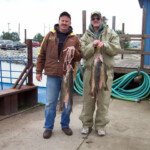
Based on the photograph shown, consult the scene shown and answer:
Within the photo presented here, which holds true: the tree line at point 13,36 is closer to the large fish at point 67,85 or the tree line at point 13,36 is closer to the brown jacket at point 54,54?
the brown jacket at point 54,54

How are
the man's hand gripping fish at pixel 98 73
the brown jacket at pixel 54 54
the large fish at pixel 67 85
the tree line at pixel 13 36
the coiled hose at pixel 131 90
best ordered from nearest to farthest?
the man's hand gripping fish at pixel 98 73, the large fish at pixel 67 85, the brown jacket at pixel 54 54, the coiled hose at pixel 131 90, the tree line at pixel 13 36

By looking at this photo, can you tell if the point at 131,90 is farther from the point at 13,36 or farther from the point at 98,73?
the point at 13,36

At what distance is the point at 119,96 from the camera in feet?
21.3

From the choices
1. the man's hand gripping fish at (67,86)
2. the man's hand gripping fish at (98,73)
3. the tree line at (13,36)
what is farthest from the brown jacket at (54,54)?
the tree line at (13,36)

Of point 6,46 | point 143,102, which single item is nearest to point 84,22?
point 143,102

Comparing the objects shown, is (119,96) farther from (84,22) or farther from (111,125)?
(84,22)

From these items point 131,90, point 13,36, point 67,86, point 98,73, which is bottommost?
point 131,90

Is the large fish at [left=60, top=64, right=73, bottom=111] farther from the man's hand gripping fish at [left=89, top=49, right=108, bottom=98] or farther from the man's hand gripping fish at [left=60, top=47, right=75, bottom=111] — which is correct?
the man's hand gripping fish at [left=89, top=49, right=108, bottom=98]

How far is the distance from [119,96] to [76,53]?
3.55m

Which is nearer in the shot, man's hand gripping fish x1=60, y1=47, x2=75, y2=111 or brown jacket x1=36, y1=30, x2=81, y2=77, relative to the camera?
man's hand gripping fish x1=60, y1=47, x2=75, y2=111

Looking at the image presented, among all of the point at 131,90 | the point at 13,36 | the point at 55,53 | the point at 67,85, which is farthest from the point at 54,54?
the point at 13,36

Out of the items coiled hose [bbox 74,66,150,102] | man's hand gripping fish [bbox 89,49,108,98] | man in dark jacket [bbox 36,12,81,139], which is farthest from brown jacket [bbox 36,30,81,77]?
coiled hose [bbox 74,66,150,102]

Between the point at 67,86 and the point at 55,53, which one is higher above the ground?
the point at 55,53

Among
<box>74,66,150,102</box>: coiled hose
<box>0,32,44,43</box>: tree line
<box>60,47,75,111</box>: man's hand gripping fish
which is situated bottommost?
<box>74,66,150,102</box>: coiled hose
